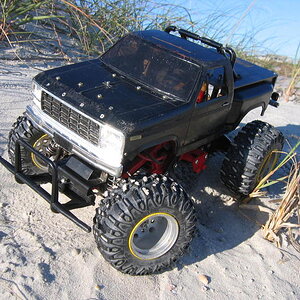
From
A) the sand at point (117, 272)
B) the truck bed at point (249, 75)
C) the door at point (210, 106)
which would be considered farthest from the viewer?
the truck bed at point (249, 75)

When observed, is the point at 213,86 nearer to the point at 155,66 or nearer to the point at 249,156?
the point at 155,66

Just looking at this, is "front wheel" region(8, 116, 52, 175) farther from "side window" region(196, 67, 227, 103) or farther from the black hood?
"side window" region(196, 67, 227, 103)

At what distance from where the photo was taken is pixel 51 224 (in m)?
3.95

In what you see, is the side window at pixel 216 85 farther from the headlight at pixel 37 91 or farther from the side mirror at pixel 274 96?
→ the headlight at pixel 37 91

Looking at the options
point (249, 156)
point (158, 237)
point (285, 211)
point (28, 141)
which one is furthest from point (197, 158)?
point (28, 141)

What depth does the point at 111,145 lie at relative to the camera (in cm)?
→ 344

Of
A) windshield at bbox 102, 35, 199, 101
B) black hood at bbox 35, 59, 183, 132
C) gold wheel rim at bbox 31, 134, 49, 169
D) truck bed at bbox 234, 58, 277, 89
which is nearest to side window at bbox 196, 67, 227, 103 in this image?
windshield at bbox 102, 35, 199, 101

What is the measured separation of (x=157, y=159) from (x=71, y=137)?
0.85 meters

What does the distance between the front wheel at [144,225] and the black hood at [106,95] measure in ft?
1.71

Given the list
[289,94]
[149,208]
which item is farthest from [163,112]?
[289,94]

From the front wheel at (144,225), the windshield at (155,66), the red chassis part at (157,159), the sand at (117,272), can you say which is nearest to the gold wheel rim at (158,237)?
the front wheel at (144,225)

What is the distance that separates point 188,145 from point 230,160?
0.67 metres

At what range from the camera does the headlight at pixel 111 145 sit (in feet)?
11.1

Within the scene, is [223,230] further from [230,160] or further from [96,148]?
[96,148]
